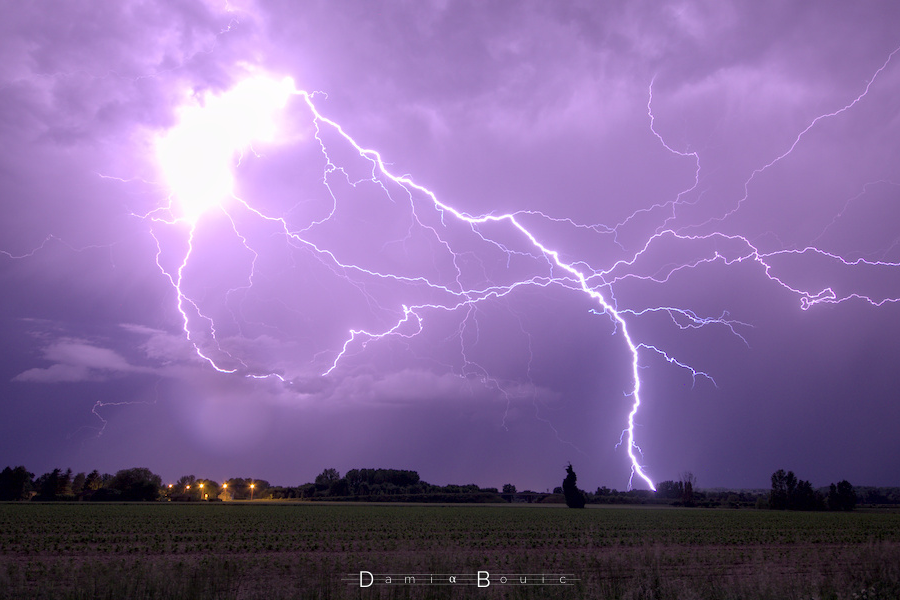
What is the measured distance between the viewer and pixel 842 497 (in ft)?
180

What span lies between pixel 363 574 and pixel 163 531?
16.3 meters

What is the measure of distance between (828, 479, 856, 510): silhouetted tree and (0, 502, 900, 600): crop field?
38684 mm

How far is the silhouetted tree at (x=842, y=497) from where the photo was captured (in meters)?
54.7

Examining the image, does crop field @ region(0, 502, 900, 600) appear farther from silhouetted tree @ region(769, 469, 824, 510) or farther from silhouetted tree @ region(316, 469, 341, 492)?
silhouetted tree @ region(316, 469, 341, 492)

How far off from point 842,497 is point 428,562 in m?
63.9

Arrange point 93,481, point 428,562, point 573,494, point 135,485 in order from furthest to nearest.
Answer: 1. point 93,481
2. point 135,485
3. point 573,494
4. point 428,562

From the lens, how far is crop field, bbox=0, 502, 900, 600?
734cm

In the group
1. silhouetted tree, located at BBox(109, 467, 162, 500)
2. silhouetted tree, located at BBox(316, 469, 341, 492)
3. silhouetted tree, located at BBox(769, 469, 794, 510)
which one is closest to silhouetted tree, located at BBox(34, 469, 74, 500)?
silhouetted tree, located at BBox(109, 467, 162, 500)

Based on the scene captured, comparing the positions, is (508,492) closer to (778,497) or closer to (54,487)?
(778,497)

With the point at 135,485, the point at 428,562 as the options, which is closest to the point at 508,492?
the point at 135,485

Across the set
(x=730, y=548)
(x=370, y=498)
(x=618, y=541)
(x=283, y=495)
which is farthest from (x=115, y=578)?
(x=283, y=495)

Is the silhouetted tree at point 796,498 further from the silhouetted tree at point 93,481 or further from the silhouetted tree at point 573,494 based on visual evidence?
the silhouetted tree at point 93,481

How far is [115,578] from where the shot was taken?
7.68 meters

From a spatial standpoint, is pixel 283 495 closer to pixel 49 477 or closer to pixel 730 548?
pixel 49 477
